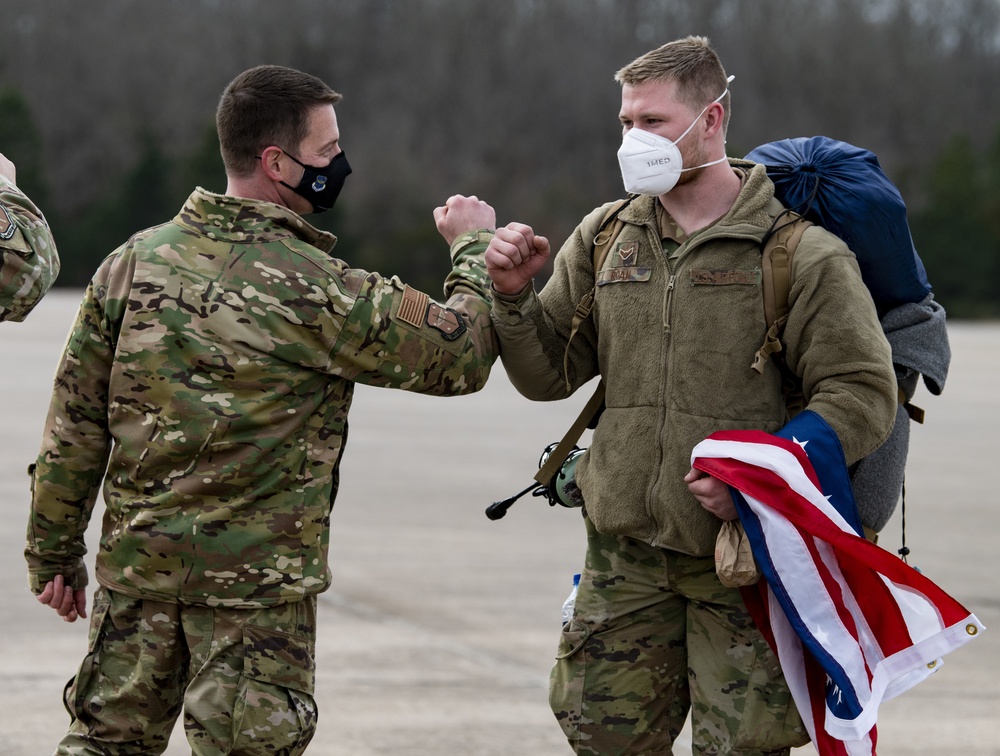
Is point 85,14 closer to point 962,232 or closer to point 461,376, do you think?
point 962,232

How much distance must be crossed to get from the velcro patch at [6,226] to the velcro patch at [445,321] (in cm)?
103

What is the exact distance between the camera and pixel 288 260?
3.60m

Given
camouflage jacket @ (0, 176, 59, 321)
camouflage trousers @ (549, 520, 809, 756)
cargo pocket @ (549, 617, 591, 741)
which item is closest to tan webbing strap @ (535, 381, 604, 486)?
camouflage trousers @ (549, 520, 809, 756)

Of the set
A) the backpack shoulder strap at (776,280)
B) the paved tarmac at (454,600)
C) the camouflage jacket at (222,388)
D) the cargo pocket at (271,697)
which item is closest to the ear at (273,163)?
the camouflage jacket at (222,388)

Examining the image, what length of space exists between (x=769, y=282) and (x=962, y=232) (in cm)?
5260

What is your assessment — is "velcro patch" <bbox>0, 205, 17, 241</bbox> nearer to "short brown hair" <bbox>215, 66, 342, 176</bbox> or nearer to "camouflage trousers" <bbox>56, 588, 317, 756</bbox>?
"short brown hair" <bbox>215, 66, 342, 176</bbox>

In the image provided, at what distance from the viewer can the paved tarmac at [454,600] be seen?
573 centimetres

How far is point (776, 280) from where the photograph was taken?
373 centimetres

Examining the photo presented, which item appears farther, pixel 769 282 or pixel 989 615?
pixel 989 615

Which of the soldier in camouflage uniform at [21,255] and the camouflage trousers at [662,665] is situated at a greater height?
the soldier in camouflage uniform at [21,255]

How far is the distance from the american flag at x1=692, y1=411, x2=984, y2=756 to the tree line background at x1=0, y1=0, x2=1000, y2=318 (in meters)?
46.5

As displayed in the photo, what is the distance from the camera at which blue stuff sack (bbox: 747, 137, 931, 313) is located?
3.80 m

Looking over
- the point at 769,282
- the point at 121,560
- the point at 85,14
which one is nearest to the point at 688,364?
the point at 769,282

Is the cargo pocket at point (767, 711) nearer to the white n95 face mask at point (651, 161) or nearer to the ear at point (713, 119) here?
the white n95 face mask at point (651, 161)
